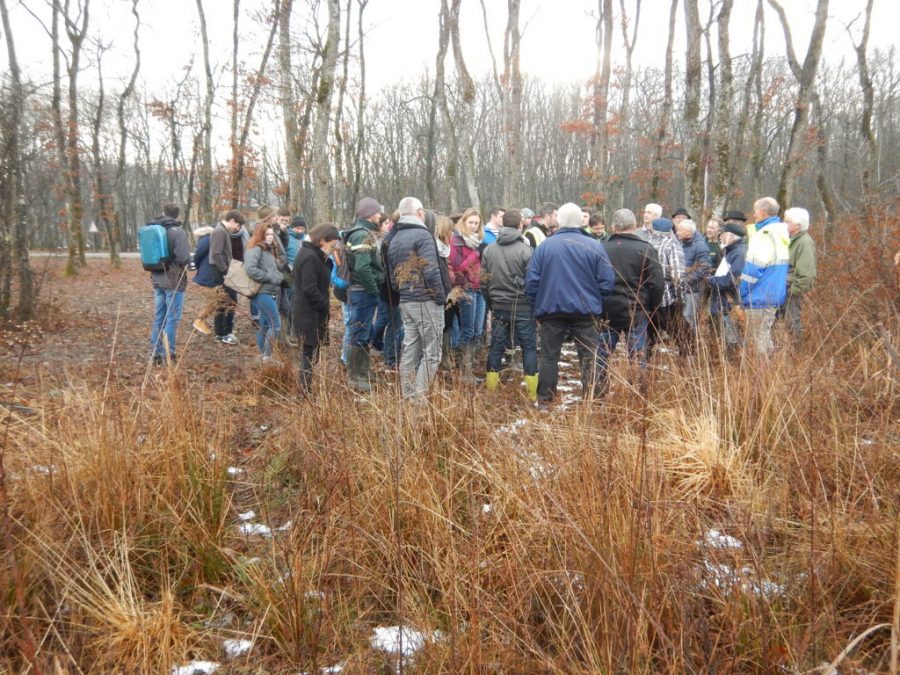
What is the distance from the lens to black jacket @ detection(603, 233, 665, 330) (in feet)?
18.3

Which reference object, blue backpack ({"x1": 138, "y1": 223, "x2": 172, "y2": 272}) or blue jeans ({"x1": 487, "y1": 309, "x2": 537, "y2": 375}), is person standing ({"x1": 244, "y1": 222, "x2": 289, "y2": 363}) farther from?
blue jeans ({"x1": 487, "y1": 309, "x2": 537, "y2": 375})

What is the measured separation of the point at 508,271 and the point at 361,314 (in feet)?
5.58

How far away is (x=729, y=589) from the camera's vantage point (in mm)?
2250

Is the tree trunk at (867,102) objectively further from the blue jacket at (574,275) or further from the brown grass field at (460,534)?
the brown grass field at (460,534)

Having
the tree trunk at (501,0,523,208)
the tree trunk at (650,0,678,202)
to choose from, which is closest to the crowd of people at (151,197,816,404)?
the tree trunk at (501,0,523,208)

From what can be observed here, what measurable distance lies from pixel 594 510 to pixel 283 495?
203 centimetres

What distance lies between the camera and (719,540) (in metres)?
2.44

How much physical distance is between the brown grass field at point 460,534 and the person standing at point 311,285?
1797mm

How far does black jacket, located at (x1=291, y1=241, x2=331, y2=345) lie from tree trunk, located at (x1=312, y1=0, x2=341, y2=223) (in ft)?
23.3

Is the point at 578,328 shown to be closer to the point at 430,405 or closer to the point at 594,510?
the point at 430,405

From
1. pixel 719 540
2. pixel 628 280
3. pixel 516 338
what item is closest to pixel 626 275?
pixel 628 280

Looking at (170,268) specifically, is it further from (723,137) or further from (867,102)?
(867,102)

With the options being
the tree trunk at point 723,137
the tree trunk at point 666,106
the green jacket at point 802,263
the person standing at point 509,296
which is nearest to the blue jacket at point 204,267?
the person standing at point 509,296

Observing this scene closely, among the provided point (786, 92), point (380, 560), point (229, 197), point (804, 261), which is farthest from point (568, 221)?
point (786, 92)
